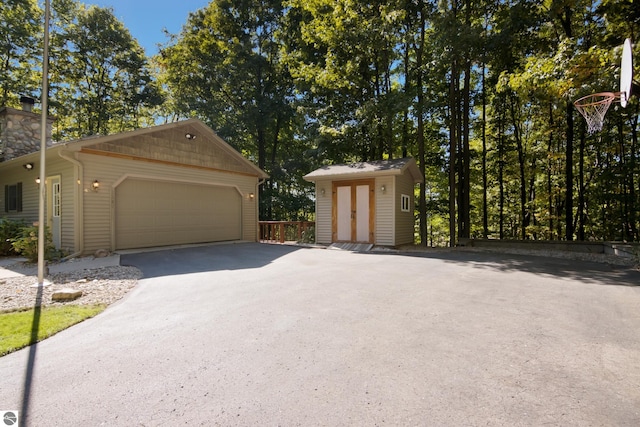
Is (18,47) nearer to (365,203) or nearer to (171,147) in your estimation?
(171,147)

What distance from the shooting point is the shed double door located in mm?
10445

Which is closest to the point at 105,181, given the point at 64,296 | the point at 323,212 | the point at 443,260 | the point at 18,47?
the point at 64,296

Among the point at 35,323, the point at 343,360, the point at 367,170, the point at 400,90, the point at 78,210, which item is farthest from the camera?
the point at 400,90

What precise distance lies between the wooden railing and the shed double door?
5.17 ft

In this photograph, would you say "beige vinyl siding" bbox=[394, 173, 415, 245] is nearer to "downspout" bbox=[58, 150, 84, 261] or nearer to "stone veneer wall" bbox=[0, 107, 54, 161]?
"downspout" bbox=[58, 150, 84, 261]

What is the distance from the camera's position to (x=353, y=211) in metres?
10.8

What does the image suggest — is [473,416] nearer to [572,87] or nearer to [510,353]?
[510,353]

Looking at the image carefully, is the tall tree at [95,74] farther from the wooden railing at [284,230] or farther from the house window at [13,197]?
the wooden railing at [284,230]

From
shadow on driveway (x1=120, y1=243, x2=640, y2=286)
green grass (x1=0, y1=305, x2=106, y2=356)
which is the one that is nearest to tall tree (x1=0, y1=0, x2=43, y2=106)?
shadow on driveway (x1=120, y1=243, x2=640, y2=286)

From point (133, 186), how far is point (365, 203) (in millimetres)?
6972

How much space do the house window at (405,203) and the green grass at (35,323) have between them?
8.92 m

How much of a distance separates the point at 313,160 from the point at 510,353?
13664 mm

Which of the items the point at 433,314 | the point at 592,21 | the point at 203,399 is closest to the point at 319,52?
the point at 592,21

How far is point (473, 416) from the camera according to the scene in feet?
5.77
